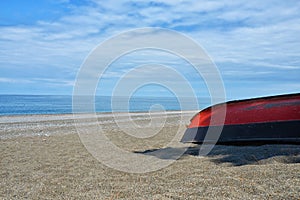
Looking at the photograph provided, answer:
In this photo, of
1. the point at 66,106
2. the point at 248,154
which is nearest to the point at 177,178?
the point at 248,154

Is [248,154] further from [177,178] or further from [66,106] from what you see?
[66,106]

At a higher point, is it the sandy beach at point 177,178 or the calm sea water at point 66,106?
the calm sea water at point 66,106

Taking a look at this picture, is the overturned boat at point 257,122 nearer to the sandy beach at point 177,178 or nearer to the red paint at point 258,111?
the red paint at point 258,111

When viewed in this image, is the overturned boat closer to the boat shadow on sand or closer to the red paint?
the red paint

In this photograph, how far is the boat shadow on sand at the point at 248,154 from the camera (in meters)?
5.98

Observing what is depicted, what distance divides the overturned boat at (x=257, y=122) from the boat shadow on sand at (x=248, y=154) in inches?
8.0

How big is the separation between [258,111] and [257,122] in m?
0.40

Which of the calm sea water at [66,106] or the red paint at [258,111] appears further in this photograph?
the calm sea water at [66,106]

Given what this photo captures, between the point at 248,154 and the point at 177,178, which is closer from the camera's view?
the point at 177,178

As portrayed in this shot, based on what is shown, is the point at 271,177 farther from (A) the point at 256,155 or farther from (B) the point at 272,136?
(B) the point at 272,136

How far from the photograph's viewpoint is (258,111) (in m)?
7.86

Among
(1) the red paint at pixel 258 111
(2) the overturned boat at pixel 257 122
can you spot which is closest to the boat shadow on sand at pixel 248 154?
(2) the overturned boat at pixel 257 122

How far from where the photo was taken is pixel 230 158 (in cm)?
645

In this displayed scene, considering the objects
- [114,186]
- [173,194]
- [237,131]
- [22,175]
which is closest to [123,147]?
[237,131]
